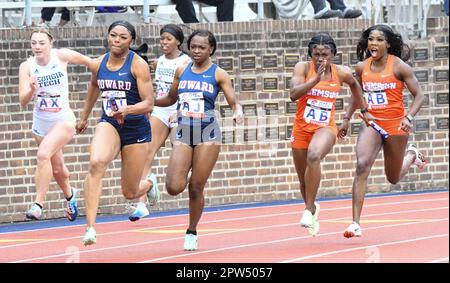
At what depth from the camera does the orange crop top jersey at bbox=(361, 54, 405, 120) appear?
14.0 metres

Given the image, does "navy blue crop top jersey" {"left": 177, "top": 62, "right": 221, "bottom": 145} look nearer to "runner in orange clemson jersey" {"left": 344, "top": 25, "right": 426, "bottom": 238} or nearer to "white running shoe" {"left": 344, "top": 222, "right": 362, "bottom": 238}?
"white running shoe" {"left": 344, "top": 222, "right": 362, "bottom": 238}

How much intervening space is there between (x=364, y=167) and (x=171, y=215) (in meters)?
4.65

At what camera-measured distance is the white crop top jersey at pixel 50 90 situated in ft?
50.8

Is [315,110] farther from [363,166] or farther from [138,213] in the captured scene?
[138,213]

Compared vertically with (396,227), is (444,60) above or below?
above

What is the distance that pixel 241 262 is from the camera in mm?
11891

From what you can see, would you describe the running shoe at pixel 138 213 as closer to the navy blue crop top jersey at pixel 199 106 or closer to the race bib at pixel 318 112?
the race bib at pixel 318 112

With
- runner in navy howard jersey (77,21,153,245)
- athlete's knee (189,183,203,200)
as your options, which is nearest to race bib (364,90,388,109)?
athlete's knee (189,183,203,200)

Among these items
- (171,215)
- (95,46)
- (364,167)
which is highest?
(95,46)

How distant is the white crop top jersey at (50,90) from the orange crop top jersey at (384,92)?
354 centimetres

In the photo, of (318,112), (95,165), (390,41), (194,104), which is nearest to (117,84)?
(194,104)

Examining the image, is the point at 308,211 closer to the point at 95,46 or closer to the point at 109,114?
the point at 109,114

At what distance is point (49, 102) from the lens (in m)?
15.5
